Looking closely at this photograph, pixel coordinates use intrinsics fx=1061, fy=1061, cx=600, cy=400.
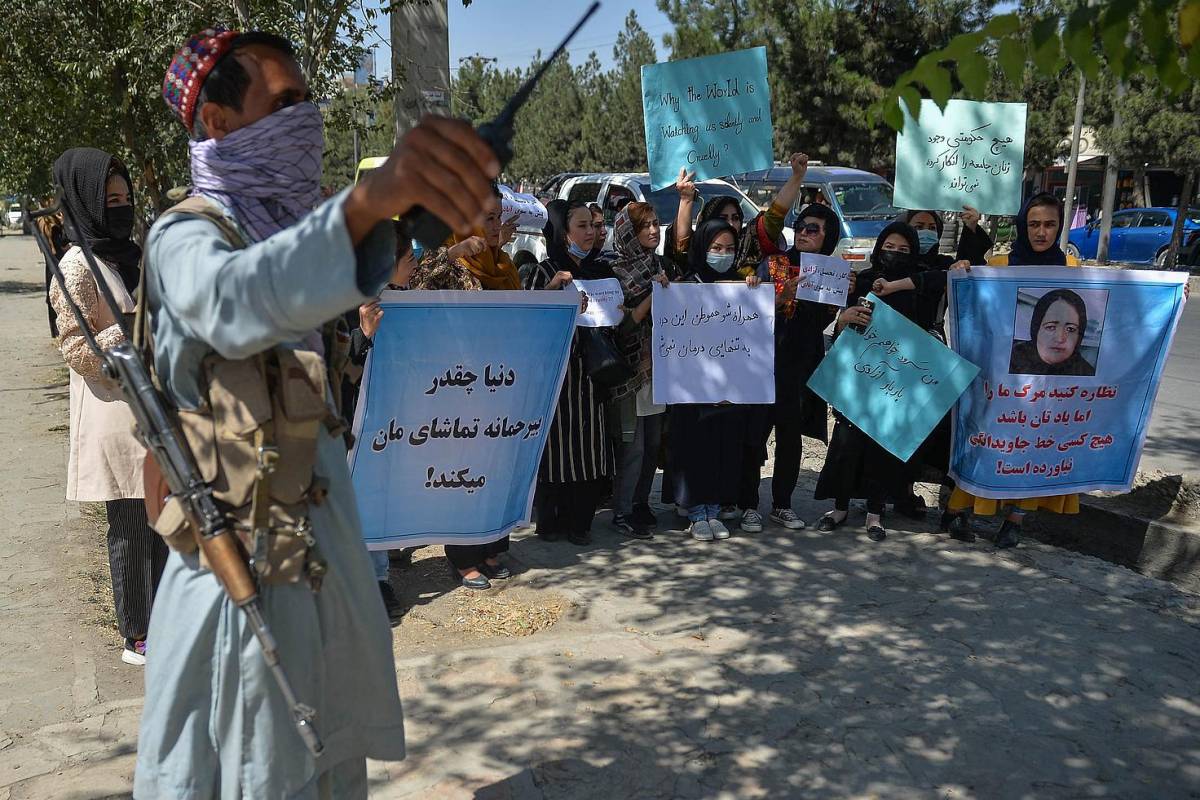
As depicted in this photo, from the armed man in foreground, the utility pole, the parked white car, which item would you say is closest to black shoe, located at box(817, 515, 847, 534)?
the utility pole

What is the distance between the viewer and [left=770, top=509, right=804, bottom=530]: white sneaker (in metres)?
6.05

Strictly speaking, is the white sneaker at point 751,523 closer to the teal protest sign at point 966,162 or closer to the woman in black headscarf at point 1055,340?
the woman in black headscarf at point 1055,340

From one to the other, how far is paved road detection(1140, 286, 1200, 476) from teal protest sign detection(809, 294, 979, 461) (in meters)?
2.38

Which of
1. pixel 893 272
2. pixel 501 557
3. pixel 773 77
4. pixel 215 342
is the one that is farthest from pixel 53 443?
pixel 773 77

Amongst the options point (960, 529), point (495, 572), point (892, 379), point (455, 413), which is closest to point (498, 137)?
point (455, 413)

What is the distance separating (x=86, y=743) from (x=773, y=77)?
2489 centimetres

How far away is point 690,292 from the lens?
5.74 m

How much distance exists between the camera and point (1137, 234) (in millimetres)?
25422

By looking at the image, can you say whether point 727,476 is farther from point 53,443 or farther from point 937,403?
point 53,443

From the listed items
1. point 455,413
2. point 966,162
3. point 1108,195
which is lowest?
point 455,413

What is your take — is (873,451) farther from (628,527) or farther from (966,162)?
(966,162)

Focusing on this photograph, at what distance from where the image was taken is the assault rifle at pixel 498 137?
1640 millimetres

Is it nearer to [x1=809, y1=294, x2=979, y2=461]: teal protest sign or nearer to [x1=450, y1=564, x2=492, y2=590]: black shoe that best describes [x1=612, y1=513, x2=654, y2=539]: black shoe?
[x1=450, y1=564, x2=492, y2=590]: black shoe

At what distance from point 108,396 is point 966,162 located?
4439 millimetres
